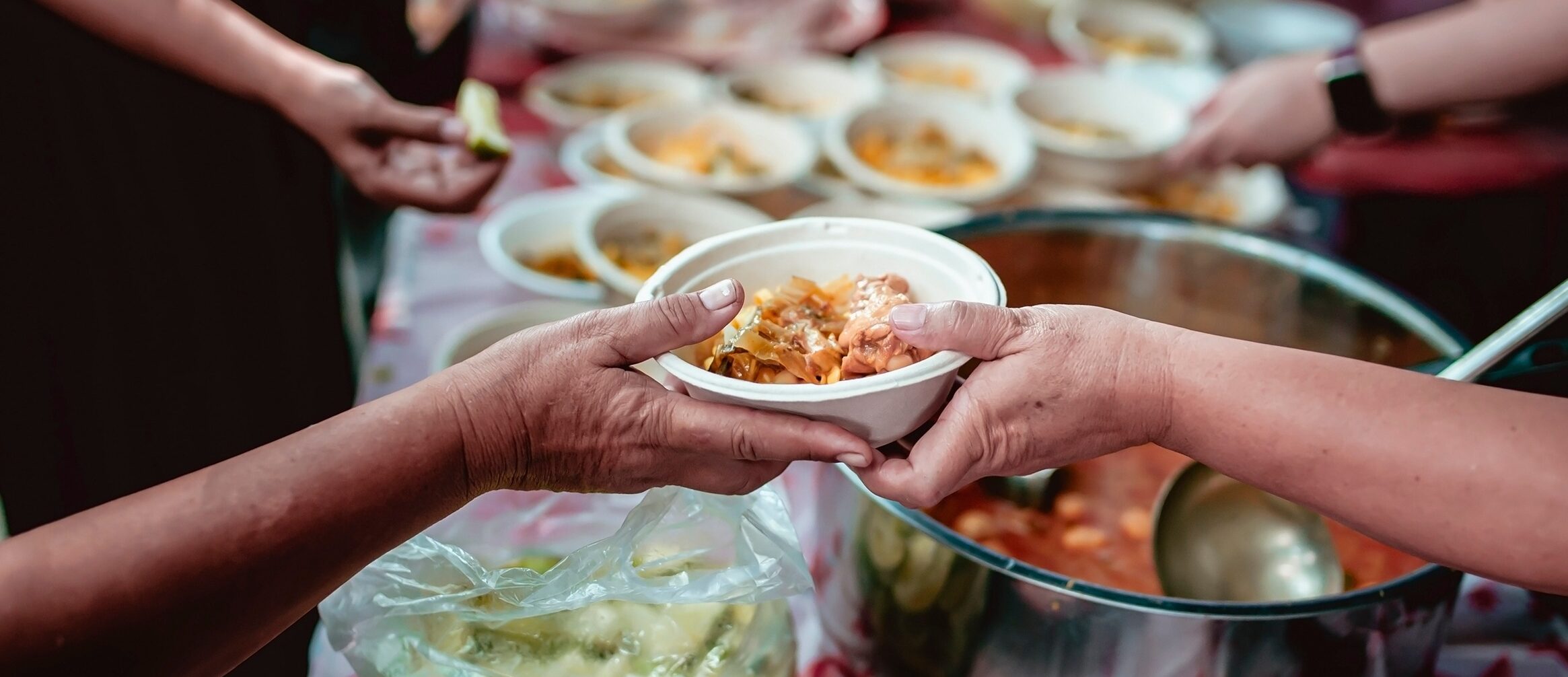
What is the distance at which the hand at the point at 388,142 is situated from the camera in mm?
1911

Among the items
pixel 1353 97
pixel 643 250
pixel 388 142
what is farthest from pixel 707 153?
pixel 1353 97

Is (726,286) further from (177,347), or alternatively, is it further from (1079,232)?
(177,347)

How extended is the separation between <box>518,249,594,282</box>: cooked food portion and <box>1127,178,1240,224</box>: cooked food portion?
1.67 meters

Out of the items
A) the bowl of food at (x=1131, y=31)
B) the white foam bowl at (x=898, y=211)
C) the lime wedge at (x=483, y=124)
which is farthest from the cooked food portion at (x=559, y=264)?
the bowl of food at (x=1131, y=31)

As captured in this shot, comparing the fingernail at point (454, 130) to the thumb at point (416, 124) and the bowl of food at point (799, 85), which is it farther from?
the bowl of food at point (799, 85)

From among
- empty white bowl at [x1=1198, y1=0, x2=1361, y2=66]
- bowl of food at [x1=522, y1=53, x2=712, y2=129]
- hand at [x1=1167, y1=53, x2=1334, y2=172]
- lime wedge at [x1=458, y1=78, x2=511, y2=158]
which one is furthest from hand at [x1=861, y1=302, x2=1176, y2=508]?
empty white bowl at [x1=1198, y1=0, x2=1361, y2=66]

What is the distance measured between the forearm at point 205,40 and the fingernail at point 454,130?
258 millimetres

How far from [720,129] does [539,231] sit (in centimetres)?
74

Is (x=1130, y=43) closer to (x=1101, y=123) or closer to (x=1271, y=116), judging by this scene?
(x=1101, y=123)

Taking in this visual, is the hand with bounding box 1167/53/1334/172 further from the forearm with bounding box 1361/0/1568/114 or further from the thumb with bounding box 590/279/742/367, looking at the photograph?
the thumb with bounding box 590/279/742/367

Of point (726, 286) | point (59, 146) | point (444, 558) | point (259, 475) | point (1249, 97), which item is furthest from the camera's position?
point (1249, 97)

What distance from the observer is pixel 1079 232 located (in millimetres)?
1854

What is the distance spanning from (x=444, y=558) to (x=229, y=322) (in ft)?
3.36

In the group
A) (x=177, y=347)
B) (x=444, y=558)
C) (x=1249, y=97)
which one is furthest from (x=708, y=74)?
(x=444, y=558)
